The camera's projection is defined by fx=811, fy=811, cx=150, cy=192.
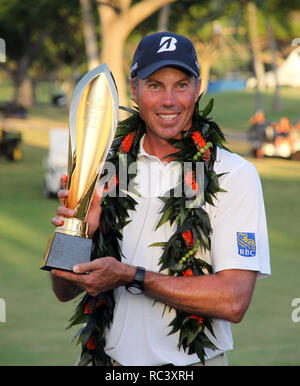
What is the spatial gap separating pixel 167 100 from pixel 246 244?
0.60 m

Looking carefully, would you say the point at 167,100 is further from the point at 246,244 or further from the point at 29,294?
the point at 29,294

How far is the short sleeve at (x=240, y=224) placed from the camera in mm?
2924

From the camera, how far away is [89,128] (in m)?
2.95

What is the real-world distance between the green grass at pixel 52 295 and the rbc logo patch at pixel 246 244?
0.91 m

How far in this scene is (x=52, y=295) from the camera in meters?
9.28

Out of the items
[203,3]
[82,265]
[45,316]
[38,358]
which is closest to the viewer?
[82,265]

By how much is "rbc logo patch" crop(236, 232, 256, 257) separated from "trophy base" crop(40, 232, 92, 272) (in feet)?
1.77

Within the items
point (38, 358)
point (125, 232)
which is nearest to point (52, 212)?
point (38, 358)

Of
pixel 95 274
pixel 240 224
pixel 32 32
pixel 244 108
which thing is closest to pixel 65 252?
pixel 95 274

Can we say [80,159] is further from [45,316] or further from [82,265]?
[45,316]

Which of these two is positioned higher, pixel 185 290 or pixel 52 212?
pixel 52 212

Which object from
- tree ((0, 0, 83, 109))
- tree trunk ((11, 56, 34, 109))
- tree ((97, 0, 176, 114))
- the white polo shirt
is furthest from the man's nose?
tree trunk ((11, 56, 34, 109))

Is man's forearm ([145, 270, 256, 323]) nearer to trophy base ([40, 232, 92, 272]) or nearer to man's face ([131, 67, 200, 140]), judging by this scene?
trophy base ([40, 232, 92, 272])

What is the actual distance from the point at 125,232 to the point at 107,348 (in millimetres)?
449
